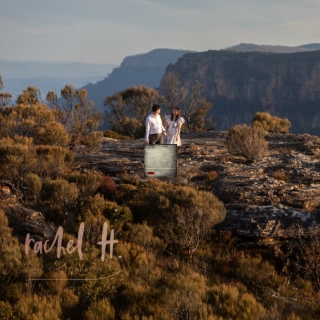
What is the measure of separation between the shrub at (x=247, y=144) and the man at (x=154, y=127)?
3.57m

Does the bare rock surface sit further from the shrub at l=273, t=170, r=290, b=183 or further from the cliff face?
the cliff face

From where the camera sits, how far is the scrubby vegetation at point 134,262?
5195 millimetres

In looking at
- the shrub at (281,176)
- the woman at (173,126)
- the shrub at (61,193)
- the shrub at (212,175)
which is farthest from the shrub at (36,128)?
the shrub at (281,176)

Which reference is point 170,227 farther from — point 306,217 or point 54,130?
point 54,130

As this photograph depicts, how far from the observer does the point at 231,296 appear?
541 cm

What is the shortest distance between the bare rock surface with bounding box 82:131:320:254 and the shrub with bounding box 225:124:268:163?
289 mm

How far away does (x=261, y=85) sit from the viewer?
130m

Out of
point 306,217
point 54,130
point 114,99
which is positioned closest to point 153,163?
point 306,217

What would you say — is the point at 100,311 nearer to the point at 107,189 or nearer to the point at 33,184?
the point at 107,189

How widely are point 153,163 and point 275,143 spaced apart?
8432 millimetres

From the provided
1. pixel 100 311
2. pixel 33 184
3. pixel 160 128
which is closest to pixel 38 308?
pixel 100 311

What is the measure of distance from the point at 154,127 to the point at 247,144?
13.0 feet

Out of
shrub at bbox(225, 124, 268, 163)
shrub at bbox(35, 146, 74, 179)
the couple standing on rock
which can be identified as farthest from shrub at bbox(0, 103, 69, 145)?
shrub at bbox(225, 124, 268, 163)

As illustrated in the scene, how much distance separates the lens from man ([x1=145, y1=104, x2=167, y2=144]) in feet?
32.1
